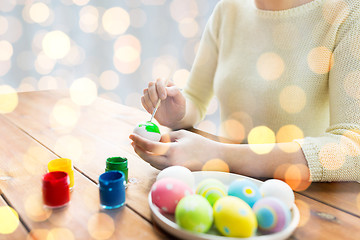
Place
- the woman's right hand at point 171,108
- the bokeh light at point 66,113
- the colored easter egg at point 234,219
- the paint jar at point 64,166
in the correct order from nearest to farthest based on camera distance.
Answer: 1. the colored easter egg at point 234,219
2. the paint jar at point 64,166
3. the woman's right hand at point 171,108
4. the bokeh light at point 66,113

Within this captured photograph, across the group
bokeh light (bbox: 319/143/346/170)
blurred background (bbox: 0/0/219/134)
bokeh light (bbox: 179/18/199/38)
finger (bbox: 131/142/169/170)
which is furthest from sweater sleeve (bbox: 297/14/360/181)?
bokeh light (bbox: 179/18/199/38)

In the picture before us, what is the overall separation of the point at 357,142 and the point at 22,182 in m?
0.75

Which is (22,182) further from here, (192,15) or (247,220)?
(192,15)

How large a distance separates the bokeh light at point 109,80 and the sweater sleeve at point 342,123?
6.00 feet

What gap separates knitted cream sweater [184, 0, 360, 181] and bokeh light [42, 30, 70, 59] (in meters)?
1.28

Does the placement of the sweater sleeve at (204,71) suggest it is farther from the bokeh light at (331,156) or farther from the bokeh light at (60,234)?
the bokeh light at (60,234)

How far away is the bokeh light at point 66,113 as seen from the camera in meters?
1.17

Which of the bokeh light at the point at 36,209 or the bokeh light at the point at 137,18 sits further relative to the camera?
the bokeh light at the point at 137,18

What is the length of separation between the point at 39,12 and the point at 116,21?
51 cm

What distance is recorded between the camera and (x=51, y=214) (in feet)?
1.91

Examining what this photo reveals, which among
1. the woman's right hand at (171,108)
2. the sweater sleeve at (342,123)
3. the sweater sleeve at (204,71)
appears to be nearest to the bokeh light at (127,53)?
the sweater sleeve at (204,71)

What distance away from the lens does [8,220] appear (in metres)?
0.57

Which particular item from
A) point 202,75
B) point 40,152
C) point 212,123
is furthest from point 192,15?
point 40,152

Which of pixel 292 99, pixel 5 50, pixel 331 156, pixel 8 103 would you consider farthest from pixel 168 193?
pixel 5 50
